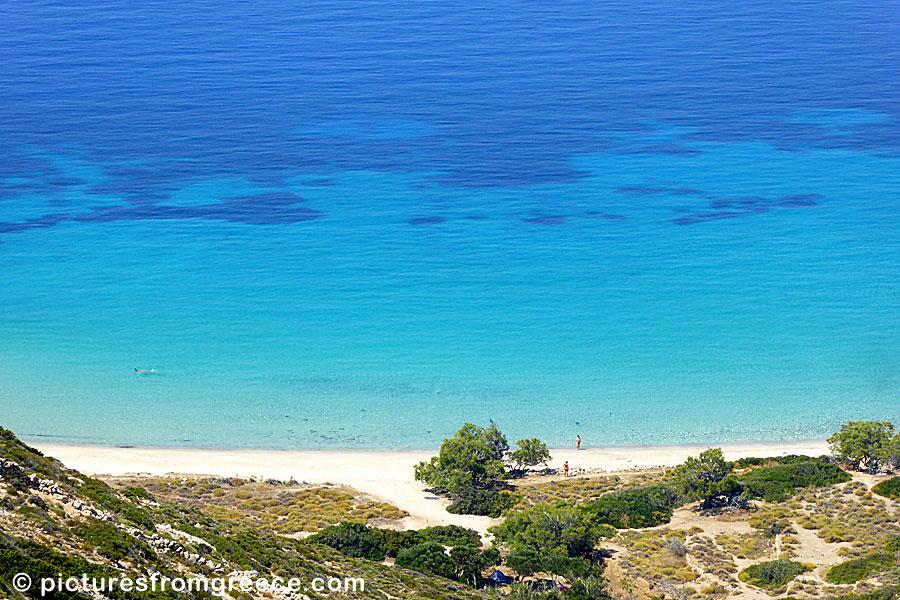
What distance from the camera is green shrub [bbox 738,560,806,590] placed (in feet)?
77.8

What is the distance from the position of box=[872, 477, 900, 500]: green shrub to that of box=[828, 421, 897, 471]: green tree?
5.37 ft

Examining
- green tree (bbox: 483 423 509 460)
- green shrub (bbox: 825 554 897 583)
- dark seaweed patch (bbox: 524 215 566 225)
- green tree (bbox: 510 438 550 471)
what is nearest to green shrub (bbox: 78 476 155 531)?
green tree (bbox: 483 423 509 460)

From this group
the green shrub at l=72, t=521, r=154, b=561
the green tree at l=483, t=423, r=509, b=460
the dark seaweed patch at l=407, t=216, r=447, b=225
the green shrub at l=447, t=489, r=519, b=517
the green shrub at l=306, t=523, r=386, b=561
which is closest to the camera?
the green shrub at l=72, t=521, r=154, b=561

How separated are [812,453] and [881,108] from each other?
61.1 meters

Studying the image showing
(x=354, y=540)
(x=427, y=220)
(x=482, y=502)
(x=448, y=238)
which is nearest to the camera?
(x=354, y=540)

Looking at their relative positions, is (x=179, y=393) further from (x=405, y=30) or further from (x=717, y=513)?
(x=405, y=30)

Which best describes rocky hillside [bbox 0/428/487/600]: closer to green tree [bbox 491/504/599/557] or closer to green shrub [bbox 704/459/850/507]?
green tree [bbox 491/504/599/557]

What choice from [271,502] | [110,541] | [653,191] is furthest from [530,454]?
[653,191]

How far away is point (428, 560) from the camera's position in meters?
24.2

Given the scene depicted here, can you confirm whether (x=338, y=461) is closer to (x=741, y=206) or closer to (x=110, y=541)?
(x=110, y=541)

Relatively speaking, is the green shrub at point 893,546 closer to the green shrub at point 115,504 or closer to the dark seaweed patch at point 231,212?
the green shrub at point 115,504

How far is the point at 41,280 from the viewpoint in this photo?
183ft

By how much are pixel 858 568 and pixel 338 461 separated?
1954cm

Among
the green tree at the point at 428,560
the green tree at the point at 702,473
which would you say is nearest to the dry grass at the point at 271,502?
the green tree at the point at 428,560
